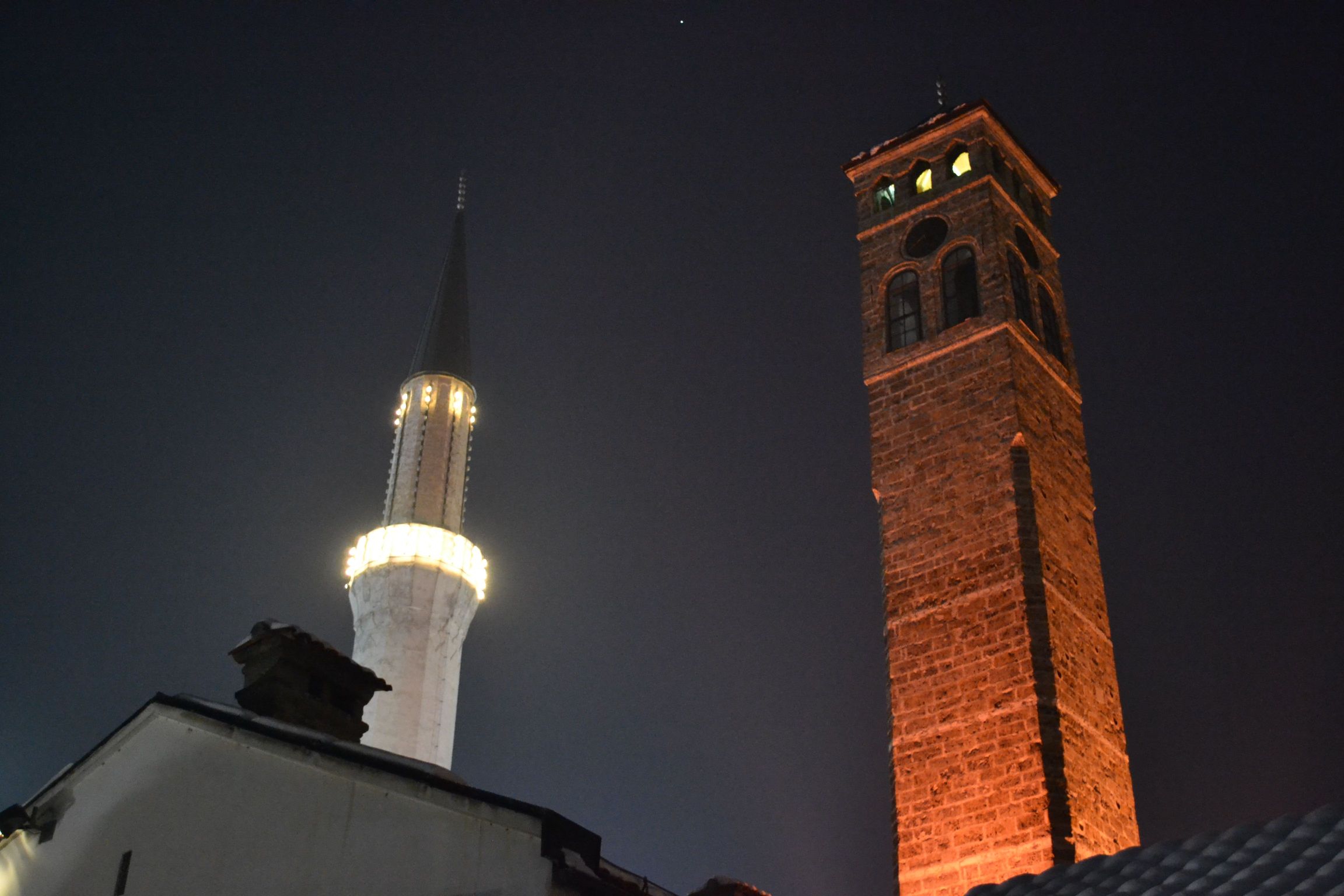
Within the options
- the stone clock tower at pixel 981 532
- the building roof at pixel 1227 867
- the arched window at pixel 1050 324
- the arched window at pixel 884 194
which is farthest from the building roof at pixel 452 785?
the arched window at pixel 884 194

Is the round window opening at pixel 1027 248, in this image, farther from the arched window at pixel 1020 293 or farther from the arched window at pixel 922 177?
the arched window at pixel 922 177

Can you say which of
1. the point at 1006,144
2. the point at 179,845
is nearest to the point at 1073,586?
the point at 1006,144

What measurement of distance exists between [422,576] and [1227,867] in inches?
943

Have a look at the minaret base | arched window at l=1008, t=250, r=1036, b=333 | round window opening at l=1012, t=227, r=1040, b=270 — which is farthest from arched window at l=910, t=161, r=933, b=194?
the minaret base

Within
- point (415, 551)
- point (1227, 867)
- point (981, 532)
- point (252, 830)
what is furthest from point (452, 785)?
point (415, 551)

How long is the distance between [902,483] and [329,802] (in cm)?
843

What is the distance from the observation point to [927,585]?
15.8 m

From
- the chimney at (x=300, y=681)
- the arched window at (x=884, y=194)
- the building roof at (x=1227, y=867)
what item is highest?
the arched window at (x=884, y=194)

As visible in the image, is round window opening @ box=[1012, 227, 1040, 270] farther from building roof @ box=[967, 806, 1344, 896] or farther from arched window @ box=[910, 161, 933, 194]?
building roof @ box=[967, 806, 1344, 896]

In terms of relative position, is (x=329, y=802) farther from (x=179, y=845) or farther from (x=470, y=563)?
(x=470, y=563)

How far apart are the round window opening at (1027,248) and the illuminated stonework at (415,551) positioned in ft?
52.2

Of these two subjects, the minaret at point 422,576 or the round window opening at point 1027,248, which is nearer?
the round window opening at point 1027,248

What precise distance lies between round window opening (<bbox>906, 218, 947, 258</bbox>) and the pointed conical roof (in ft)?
58.4

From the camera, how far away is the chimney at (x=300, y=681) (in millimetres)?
12523
